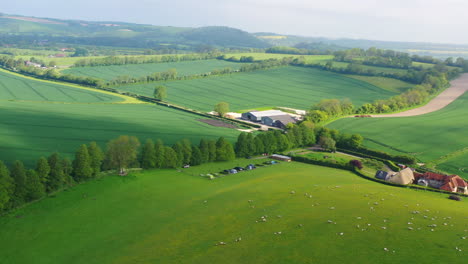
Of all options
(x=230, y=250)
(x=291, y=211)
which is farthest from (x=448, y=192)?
(x=230, y=250)

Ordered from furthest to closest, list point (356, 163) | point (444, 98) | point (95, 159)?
point (444, 98)
point (356, 163)
point (95, 159)

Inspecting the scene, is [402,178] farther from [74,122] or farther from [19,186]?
[74,122]

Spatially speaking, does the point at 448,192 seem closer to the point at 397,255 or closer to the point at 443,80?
the point at 397,255

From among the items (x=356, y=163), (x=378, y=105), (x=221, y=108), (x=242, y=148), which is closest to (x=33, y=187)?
(x=242, y=148)

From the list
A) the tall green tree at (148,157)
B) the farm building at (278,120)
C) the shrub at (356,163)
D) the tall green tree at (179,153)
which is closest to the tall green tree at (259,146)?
the tall green tree at (179,153)

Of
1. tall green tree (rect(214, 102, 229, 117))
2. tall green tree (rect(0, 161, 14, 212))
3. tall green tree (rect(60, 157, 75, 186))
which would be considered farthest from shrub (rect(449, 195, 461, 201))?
tall green tree (rect(214, 102, 229, 117))

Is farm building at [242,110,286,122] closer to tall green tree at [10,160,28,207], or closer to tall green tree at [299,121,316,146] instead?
tall green tree at [299,121,316,146]
